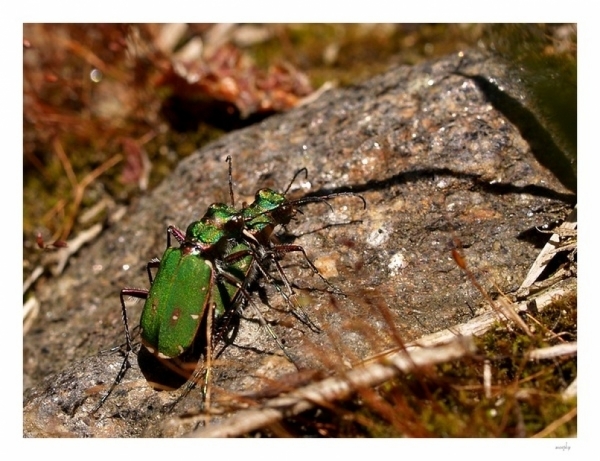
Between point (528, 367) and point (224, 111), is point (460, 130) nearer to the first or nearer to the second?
point (528, 367)

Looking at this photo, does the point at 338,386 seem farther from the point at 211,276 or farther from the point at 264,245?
the point at 264,245

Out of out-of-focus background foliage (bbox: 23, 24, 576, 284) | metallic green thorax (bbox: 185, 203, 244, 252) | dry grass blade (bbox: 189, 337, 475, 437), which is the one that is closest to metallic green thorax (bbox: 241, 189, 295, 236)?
metallic green thorax (bbox: 185, 203, 244, 252)

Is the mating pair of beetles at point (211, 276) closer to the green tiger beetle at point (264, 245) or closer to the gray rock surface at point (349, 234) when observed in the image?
the green tiger beetle at point (264, 245)

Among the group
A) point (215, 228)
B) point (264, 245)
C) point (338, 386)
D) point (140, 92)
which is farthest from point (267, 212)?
point (140, 92)

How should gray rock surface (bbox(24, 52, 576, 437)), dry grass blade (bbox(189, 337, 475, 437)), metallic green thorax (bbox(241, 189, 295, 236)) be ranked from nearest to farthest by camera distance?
dry grass blade (bbox(189, 337, 475, 437)) → gray rock surface (bbox(24, 52, 576, 437)) → metallic green thorax (bbox(241, 189, 295, 236))

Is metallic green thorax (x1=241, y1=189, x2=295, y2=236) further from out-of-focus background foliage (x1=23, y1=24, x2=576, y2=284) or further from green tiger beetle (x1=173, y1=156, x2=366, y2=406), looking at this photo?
out-of-focus background foliage (x1=23, y1=24, x2=576, y2=284)

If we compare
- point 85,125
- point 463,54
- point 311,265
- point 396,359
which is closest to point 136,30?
point 85,125

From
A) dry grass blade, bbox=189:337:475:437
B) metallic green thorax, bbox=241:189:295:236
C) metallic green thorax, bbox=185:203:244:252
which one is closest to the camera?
dry grass blade, bbox=189:337:475:437
